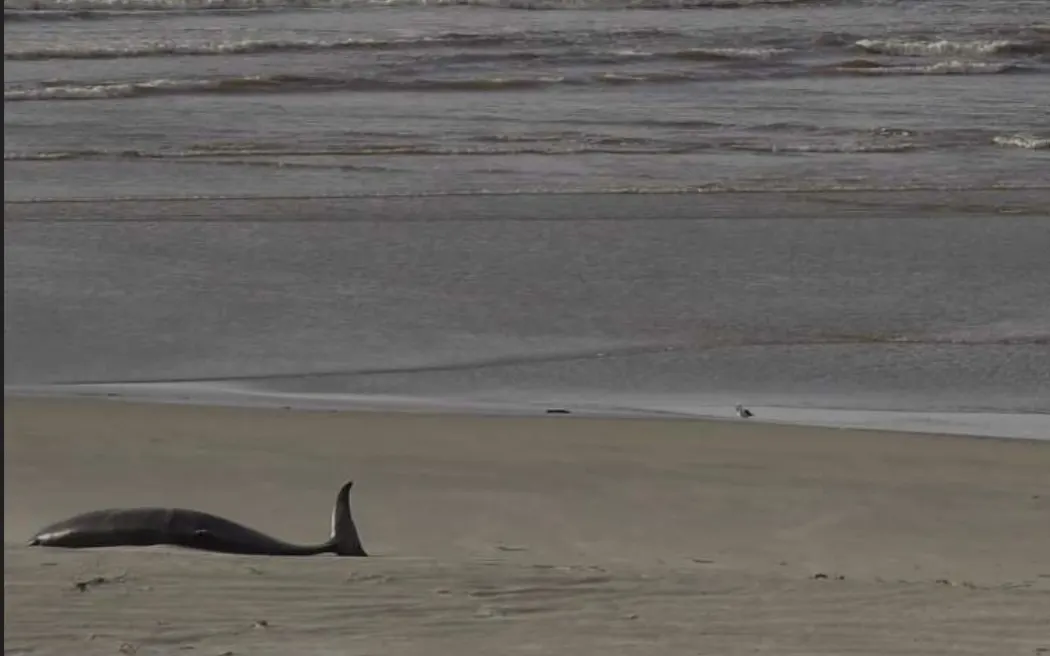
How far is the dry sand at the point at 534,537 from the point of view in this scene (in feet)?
15.7

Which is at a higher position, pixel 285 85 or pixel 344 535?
pixel 285 85

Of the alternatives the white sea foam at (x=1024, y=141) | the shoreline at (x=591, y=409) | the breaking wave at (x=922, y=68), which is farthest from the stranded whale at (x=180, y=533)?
the breaking wave at (x=922, y=68)

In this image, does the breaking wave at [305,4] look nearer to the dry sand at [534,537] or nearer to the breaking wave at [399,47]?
the breaking wave at [399,47]

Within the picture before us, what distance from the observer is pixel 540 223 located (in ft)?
39.0

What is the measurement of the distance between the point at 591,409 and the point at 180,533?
8.17 feet

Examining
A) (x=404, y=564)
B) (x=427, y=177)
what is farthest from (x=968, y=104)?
(x=404, y=564)

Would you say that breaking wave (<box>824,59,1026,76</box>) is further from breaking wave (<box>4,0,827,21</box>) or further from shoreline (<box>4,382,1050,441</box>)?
shoreline (<box>4,382,1050,441</box>)

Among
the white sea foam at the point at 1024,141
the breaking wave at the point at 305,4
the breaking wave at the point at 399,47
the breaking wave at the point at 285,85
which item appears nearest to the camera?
the white sea foam at the point at 1024,141

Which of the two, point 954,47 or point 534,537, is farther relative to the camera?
point 954,47

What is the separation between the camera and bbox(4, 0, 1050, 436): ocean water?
8539 mm

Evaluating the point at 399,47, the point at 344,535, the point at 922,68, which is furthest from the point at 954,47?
the point at 344,535

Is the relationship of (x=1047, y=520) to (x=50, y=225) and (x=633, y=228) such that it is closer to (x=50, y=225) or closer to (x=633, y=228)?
(x=633, y=228)

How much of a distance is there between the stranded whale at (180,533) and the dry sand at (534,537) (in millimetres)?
91

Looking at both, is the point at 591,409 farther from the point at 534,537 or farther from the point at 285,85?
the point at 285,85
